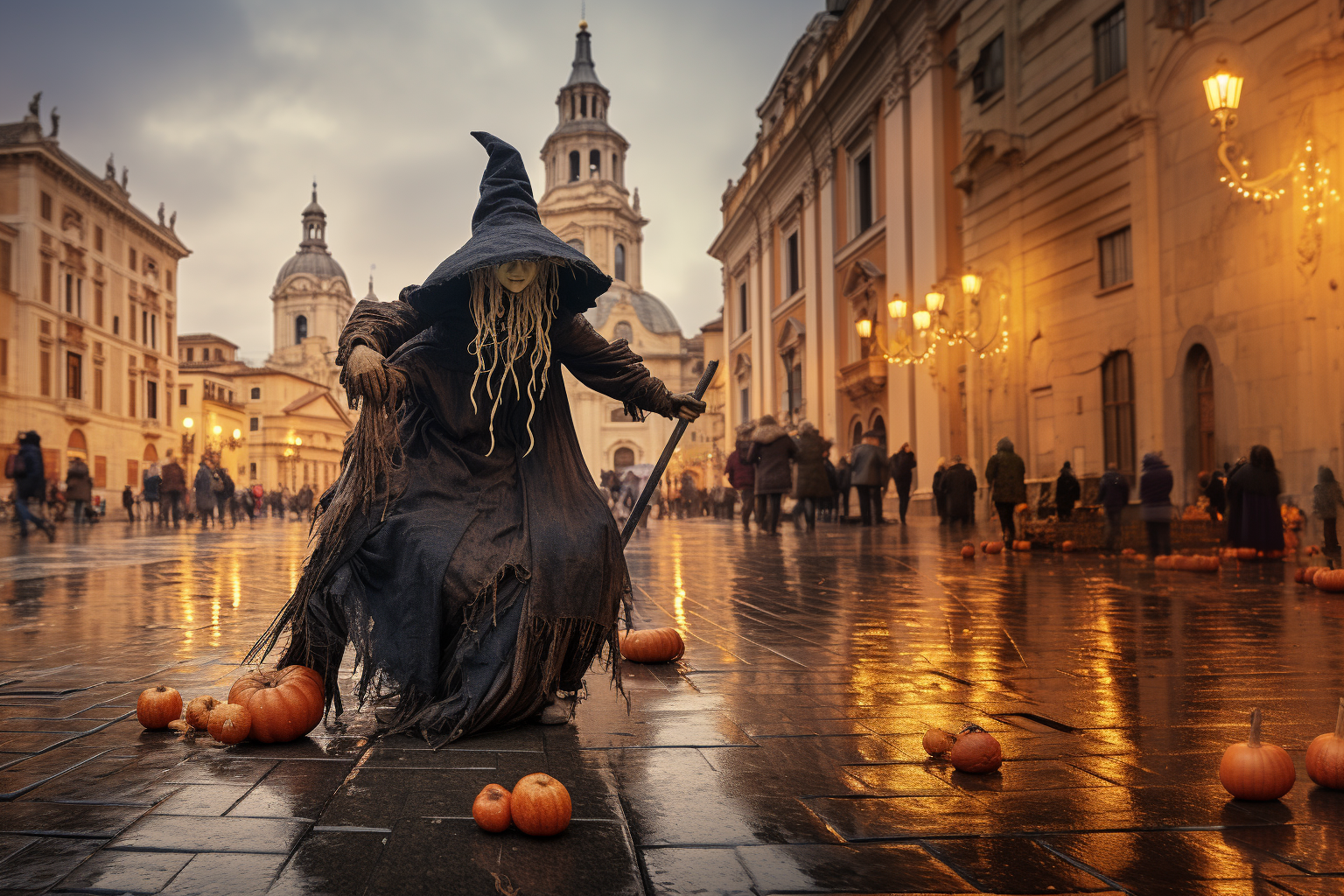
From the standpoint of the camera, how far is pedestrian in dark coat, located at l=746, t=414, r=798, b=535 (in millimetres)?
17062

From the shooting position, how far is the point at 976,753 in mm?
2883

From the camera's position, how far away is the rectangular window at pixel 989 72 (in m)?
20.0

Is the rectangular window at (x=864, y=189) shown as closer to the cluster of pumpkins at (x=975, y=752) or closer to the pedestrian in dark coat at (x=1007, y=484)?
the pedestrian in dark coat at (x=1007, y=484)

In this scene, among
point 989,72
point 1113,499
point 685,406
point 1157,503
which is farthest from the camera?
point 989,72

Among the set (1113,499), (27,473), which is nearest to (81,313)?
(27,473)

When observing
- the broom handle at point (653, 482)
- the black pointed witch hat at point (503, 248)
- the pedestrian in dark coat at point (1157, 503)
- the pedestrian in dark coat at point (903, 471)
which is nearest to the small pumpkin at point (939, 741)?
the broom handle at point (653, 482)

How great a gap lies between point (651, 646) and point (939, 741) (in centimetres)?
201

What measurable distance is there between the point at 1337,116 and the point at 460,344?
11.3 metres

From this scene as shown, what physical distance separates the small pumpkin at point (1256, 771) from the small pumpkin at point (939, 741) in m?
0.69

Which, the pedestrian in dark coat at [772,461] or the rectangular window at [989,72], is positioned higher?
the rectangular window at [989,72]

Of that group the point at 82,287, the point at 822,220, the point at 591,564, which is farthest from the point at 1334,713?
the point at 82,287

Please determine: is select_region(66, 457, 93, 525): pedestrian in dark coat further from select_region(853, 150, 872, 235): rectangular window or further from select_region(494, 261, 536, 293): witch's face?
select_region(494, 261, 536, 293): witch's face

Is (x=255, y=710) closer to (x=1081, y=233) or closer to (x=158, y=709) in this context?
(x=158, y=709)

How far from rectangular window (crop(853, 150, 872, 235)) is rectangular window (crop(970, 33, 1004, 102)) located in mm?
8045
